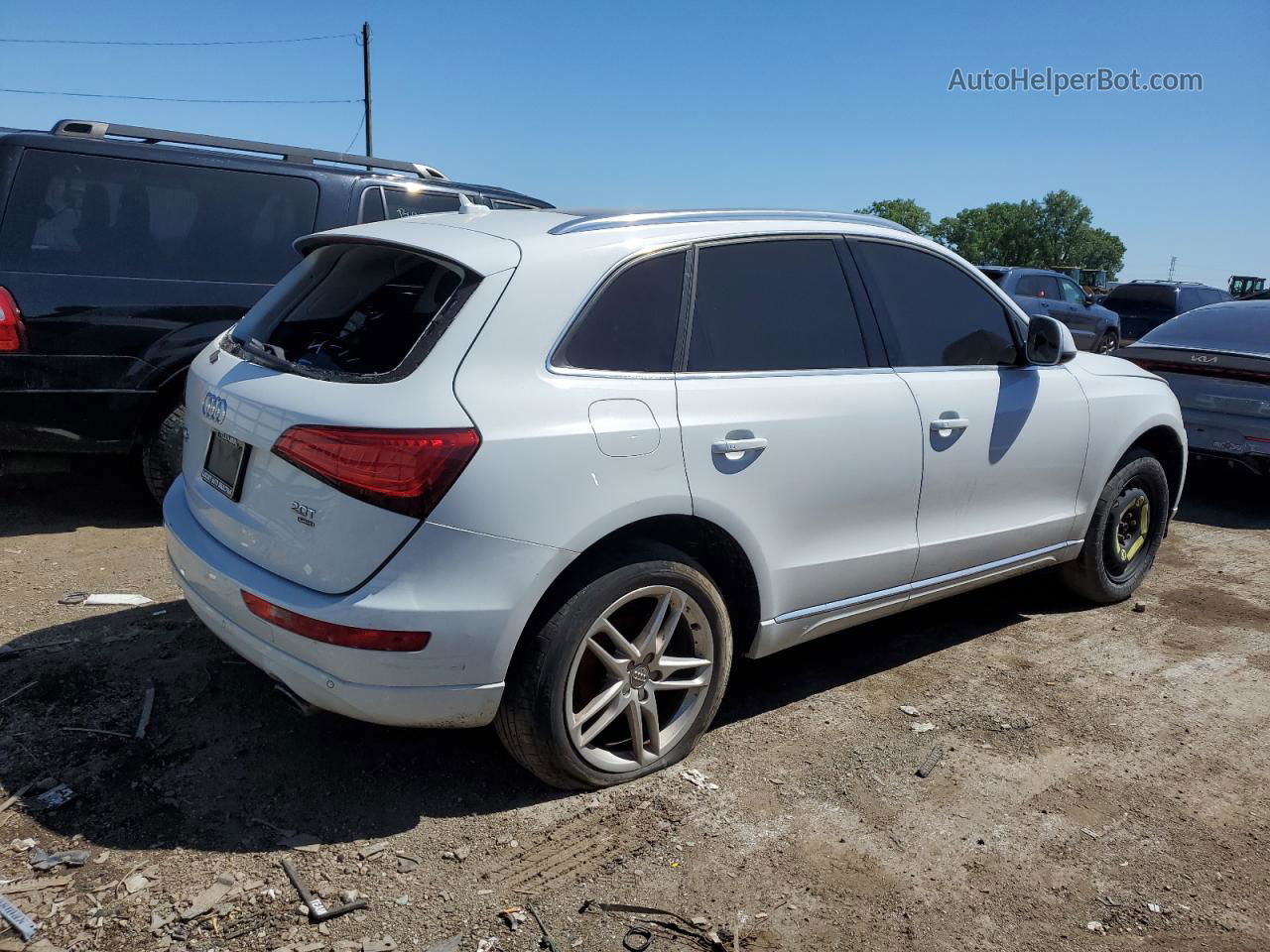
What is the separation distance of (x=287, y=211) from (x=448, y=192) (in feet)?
3.67

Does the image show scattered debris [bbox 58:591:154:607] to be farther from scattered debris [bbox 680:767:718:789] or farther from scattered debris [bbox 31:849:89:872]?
scattered debris [bbox 680:767:718:789]

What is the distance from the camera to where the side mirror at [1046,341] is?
4445mm

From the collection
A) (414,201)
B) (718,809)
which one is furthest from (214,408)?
(414,201)

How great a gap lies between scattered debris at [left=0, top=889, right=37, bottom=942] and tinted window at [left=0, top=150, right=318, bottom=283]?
3689 mm

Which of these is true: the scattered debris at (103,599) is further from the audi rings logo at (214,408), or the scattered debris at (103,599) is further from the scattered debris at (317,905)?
the scattered debris at (317,905)

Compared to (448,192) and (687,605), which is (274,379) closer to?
(687,605)

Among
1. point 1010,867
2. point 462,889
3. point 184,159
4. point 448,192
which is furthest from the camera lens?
point 448,192

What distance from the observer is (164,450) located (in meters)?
5.68

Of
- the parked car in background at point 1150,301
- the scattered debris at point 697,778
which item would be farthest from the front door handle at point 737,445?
the parked car in background at point 1150,301

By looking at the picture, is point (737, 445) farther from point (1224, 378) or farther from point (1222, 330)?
point (1222, 330)

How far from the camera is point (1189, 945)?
2676 millimetres

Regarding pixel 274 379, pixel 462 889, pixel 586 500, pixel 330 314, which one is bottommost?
pixel 462 889

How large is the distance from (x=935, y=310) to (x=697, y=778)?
211 centimetres

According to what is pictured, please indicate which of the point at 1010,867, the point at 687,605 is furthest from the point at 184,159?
the point at 1010,867
